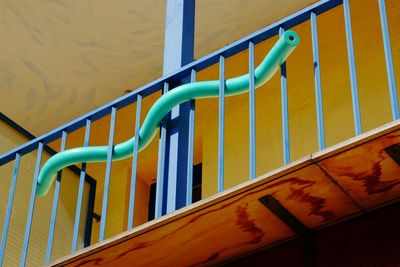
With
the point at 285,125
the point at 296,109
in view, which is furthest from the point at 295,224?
the point at 296,109

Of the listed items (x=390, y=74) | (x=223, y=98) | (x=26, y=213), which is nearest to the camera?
(x=390, y=74)

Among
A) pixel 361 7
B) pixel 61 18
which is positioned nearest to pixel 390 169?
pixel 361 7

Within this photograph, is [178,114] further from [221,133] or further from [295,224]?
[295,224]

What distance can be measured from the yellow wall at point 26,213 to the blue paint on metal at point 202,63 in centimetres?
76

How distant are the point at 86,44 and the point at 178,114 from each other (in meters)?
2.93

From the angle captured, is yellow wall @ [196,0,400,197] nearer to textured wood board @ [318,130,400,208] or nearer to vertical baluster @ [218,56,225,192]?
vertical baluster @ [218,56,225,192]

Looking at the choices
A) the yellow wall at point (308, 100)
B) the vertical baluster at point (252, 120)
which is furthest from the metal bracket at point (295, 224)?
the yellow wall at point (308, 100)

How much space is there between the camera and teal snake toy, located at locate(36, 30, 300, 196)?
19.0 feet

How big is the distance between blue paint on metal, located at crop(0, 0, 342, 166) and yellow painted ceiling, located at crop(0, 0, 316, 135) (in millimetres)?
2128

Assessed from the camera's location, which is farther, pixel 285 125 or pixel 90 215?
pixel 90 215

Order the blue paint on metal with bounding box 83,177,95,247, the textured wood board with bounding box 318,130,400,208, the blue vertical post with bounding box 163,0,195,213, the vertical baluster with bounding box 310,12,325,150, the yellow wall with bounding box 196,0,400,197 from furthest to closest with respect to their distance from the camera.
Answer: the blue paint on metal with bounding box 83,177,95,247
the yellow wall with bounding box 196,0,400,197
the blue vertical post with bounding box 163,0,195,213
the vertical baluster with bounding box 310,12,325,150
the textured wood board with bounding box 318,130,400,208

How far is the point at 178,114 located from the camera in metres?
6.29

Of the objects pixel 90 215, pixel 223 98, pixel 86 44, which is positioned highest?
pixel 86 44

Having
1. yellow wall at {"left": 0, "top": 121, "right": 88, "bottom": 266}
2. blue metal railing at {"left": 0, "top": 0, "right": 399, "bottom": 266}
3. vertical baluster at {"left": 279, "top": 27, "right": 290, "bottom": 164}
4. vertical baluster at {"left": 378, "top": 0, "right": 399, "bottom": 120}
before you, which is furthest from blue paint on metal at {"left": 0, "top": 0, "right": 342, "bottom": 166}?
yellow wall at {"left": 0, "top": 121, "right": 88, "bottom": 266}
